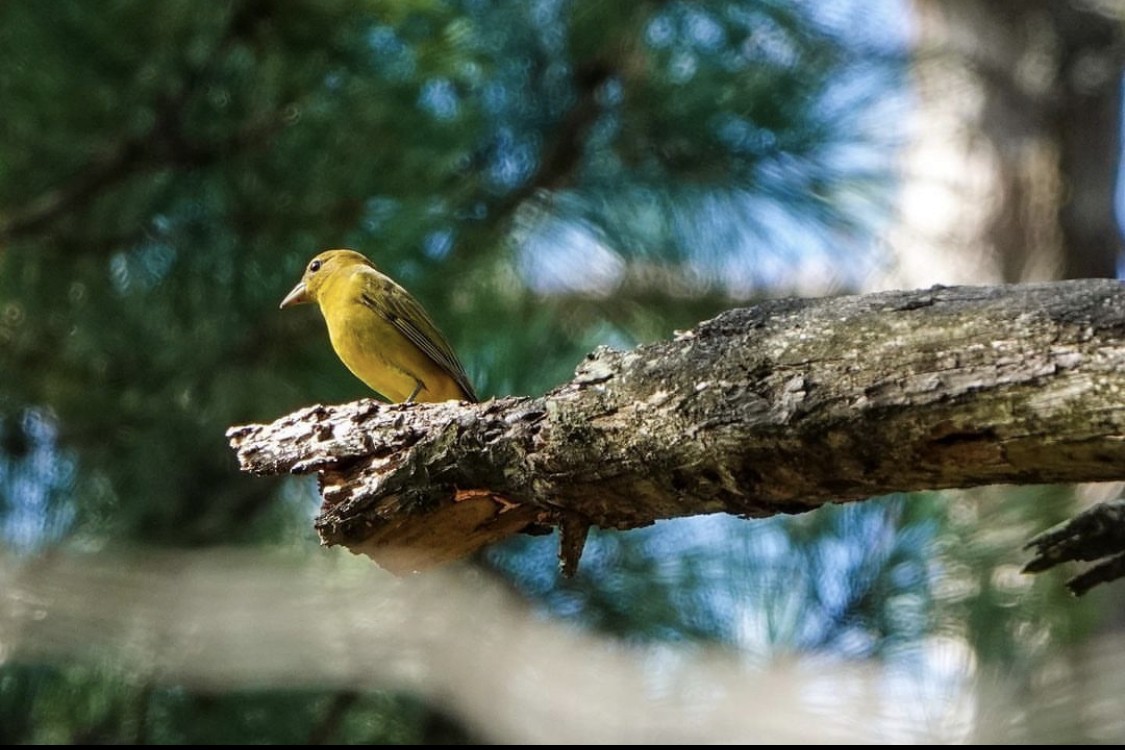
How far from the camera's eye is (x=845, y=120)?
471 centimetres

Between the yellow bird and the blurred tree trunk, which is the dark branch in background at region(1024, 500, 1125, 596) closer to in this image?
the yellow bird

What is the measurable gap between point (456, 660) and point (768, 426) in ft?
7.07

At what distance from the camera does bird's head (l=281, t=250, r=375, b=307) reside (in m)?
3.86

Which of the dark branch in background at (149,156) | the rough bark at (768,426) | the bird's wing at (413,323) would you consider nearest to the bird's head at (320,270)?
the bird's wing at (413,323)

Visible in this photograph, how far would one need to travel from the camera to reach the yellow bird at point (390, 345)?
365 cm

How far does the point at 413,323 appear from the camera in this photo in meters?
3.72

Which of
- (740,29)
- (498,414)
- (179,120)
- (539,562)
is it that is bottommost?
(498,414)

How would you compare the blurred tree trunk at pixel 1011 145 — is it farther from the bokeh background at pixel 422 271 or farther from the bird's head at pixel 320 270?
the bird's head at pixel 320 270

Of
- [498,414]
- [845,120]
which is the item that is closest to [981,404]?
[498,414]

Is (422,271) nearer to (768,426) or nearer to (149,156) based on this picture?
(149,156)

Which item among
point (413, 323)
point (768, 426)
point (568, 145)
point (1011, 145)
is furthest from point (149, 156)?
point (768, 426)

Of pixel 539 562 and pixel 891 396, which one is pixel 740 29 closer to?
pixel 539 562

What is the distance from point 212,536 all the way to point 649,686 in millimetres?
1295

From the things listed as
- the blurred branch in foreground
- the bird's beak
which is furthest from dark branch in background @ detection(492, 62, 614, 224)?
the blurred branch in foreground
